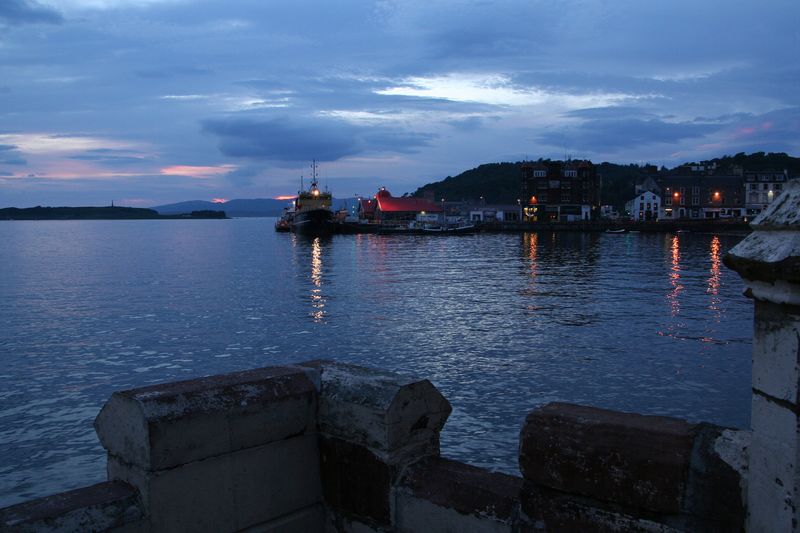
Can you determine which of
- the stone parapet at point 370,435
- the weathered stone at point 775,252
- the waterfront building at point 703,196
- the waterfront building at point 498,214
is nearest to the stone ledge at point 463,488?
the stone parapet at point 370,435

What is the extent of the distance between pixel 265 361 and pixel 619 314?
662 inches

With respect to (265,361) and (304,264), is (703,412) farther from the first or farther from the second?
(304,264)

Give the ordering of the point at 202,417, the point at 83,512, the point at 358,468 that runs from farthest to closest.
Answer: the point at 358,468 < the point at 202,417 < the point at 83,512

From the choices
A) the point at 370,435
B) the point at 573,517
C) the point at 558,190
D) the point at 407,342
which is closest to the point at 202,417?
the point at 370,435

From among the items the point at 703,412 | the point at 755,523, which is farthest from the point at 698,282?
the point at 755,523

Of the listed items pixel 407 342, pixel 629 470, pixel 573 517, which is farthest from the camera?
pixel 407 342

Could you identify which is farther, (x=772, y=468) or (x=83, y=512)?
(x=83, y=512)

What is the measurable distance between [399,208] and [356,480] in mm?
165591

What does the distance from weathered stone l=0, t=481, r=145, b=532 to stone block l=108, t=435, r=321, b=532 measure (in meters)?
0.07

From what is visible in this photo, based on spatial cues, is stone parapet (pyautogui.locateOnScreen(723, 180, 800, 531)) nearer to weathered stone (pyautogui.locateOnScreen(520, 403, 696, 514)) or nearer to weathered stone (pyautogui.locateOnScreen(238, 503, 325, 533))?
weathered stone (pyautogui.locateOnScreen(520, 403, 696, 514))

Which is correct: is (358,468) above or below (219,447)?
below

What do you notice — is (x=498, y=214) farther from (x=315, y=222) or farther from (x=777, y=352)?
→ (x=777, y=352)

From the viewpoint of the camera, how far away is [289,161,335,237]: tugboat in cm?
13562

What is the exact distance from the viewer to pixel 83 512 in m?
3.20
